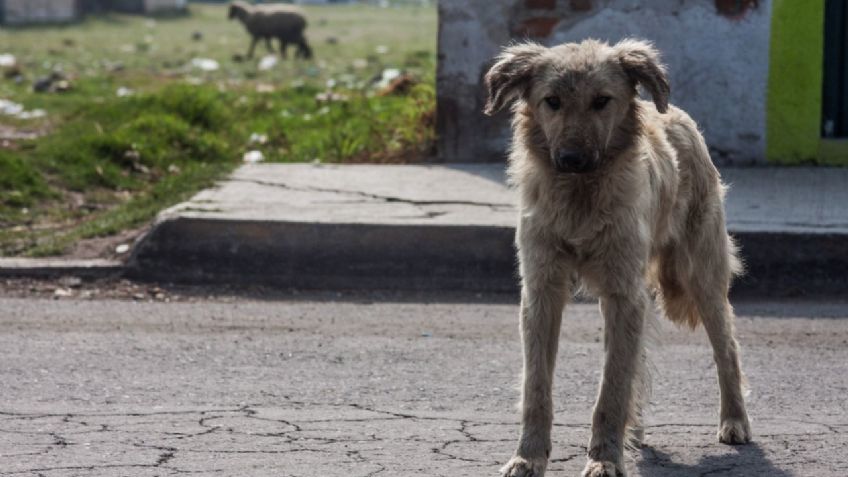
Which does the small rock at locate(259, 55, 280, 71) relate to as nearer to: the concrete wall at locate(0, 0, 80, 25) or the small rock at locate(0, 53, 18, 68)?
the small rock at locate(0, 53, 18, 68)

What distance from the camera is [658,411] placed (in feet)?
18.8

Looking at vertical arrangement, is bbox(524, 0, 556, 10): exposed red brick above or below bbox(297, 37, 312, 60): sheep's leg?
above

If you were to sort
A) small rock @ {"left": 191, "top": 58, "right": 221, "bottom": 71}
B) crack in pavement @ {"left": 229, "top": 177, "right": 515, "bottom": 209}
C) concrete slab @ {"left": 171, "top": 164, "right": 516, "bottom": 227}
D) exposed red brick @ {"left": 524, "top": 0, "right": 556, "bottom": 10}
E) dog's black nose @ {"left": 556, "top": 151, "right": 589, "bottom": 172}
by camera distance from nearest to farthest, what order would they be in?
dog's black nose @ {"left": 556, "top": 151, "right": 589, "bottom": 172}
concrete slab @ {"left": 171, "top": 164, "right": 516, "bottom": 227}
crack in pavement @ {"left": 229, "top": 177, "right": 515, "bottom": 209}
exposed red brick @ {"left": 524, "top": 0, "right": 556, "bottom": 10}
small rock @ {"left": 191, "top": 58, "right": 221, "bottom": 71}

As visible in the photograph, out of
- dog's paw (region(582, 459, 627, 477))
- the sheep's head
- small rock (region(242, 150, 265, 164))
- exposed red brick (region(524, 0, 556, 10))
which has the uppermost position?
exposed red brick (region(524, 0, 556, 10))

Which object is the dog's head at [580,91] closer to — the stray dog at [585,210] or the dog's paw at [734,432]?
the stray dog at [585,210]

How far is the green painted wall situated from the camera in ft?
33.0

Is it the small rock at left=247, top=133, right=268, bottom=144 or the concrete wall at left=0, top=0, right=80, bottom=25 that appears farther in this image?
the concrete wall at left=0, top=0, right=80, bottom=25

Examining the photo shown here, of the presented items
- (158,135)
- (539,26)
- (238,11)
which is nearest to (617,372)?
(539,26)

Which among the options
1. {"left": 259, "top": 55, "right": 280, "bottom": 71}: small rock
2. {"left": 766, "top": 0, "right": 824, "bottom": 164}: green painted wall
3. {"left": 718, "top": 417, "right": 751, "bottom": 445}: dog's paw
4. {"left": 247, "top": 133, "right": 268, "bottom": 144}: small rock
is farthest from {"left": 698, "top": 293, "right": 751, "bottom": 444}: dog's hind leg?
{"left": 259, "top": 55, "right": 280, "bottom": 71}: small rock

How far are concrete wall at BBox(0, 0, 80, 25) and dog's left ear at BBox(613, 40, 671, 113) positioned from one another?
34.3 m

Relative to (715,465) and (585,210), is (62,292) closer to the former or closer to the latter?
(585,210)

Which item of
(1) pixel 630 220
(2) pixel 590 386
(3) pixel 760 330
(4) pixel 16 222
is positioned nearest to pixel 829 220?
(3) pixel 760 330

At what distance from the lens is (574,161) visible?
470cm

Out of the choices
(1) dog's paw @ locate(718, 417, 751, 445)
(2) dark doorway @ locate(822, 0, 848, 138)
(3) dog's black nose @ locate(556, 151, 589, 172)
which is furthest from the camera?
(2) dark doorway @ locate(822, 0, 848, 138)
